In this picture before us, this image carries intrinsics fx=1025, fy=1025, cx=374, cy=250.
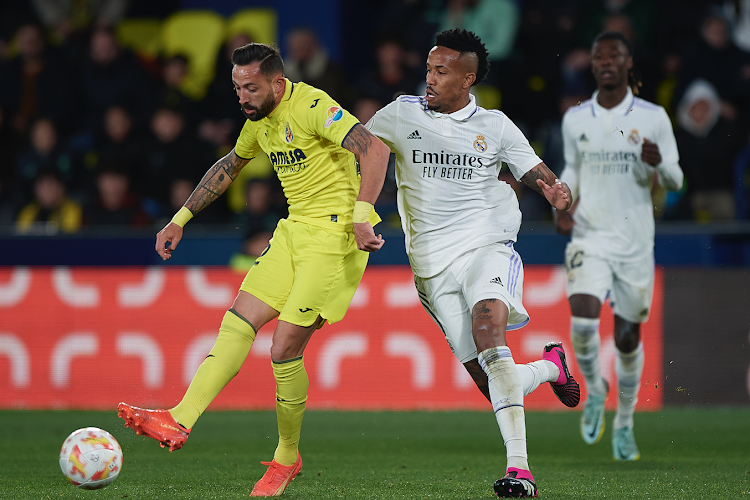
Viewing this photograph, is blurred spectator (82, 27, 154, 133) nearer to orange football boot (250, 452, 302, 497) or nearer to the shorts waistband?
the shorts waistband

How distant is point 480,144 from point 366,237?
853mm

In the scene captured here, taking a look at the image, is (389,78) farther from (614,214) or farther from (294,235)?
(294,235)

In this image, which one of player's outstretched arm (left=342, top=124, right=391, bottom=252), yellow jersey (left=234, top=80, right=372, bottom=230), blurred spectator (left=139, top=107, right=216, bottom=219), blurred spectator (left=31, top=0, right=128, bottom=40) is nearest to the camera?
player's outstretched arm (left=342, top=124, right=391, bottom=252)

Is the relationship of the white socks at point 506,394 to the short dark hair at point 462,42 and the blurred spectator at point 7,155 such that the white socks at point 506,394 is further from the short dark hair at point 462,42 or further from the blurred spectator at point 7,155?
the blurred spectator at point 7,155

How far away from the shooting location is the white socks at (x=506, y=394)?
4773mm

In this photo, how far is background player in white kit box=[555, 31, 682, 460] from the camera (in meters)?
6.80

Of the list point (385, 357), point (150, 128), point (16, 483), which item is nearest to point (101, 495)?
point (16, 483)

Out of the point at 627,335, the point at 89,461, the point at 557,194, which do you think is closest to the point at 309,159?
the point at 557,194

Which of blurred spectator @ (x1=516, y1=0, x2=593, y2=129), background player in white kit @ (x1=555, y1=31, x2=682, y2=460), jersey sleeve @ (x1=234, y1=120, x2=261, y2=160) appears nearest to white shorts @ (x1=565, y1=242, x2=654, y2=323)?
background player in white kit @ (x1=555, y1=31, x2=682, y2=460)

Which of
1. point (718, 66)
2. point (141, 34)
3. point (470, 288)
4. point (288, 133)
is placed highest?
point (141, 34)

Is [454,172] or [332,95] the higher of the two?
[332,95]

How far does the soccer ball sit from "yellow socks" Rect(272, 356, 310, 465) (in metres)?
0.83

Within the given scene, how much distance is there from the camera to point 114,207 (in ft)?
35.9

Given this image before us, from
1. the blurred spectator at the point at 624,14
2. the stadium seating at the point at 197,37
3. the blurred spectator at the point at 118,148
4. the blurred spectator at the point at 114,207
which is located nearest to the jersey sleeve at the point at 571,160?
the blurred spectator at the point at 624,14
